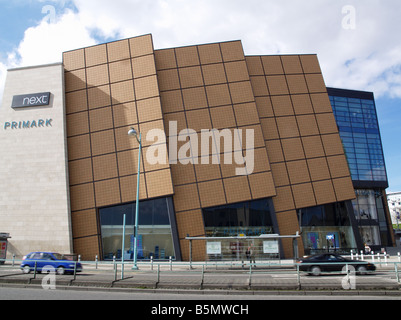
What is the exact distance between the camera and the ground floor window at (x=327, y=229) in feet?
101

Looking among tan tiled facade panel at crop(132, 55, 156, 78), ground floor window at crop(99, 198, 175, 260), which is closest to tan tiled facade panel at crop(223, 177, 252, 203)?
ground floor window at crop(99, 198, 175, 260)

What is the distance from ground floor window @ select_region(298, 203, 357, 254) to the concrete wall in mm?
23839

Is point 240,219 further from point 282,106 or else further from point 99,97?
point 99,97

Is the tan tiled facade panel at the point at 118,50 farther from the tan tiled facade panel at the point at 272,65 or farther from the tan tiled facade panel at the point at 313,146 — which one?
the tan tiled facade panel at the point at 313,146

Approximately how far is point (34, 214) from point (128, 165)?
10.3 m

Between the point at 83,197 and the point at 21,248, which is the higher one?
the point at 83,197

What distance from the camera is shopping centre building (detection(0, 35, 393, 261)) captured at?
28.6 meters

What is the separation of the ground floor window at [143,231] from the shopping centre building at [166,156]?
0.32 feet

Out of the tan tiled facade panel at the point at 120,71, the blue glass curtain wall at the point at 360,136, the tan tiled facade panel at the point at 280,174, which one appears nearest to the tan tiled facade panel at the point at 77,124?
the tan tiled facade panel at the point at 120,71

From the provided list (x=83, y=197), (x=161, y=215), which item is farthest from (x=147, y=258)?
(x=83, y=197)

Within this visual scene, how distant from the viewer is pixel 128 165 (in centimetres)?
2934

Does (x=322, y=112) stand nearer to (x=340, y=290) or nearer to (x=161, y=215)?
(x=161, y=215)

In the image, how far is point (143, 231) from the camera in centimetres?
2872

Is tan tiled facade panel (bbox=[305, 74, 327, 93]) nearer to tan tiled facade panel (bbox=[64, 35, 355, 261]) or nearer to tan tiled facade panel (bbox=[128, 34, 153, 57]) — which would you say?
tan tiled facade panel (bbox=[64, 35, 355, 261])
